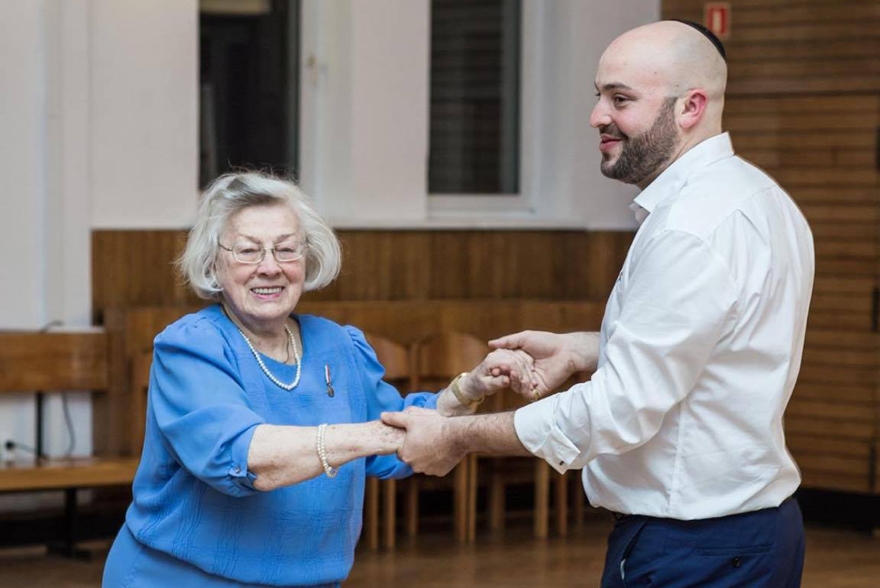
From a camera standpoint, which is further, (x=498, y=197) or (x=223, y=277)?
(x=498, y=197)

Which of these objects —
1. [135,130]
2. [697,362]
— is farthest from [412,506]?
[697,362]

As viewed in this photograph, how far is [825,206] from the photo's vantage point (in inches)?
268

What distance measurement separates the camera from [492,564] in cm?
598

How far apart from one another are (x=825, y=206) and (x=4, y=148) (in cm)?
368

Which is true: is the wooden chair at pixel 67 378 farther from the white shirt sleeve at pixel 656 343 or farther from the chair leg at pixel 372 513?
the white shirt sleeve at pixel 656 343

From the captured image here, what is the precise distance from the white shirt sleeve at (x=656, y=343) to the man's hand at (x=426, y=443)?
314 millimetres

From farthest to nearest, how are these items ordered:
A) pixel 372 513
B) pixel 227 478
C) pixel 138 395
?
pixel 372 513 < pixel 138 395 < pixel 227 478

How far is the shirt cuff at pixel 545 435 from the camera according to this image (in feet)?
7.59

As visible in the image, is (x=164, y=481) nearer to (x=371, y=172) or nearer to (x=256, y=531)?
(x=256, y=531)

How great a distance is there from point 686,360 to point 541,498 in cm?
443

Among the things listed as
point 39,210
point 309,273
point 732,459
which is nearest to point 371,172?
point 39,210

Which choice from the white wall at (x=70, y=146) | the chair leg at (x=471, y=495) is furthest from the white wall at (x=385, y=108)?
the chair leg at (x=471, y=495)

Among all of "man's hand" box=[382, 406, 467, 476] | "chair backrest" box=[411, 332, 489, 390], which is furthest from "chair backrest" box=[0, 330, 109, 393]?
"man's hand" box=[382, 406, 467, 476]

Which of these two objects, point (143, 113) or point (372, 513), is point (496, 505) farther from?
point (143, 113)
